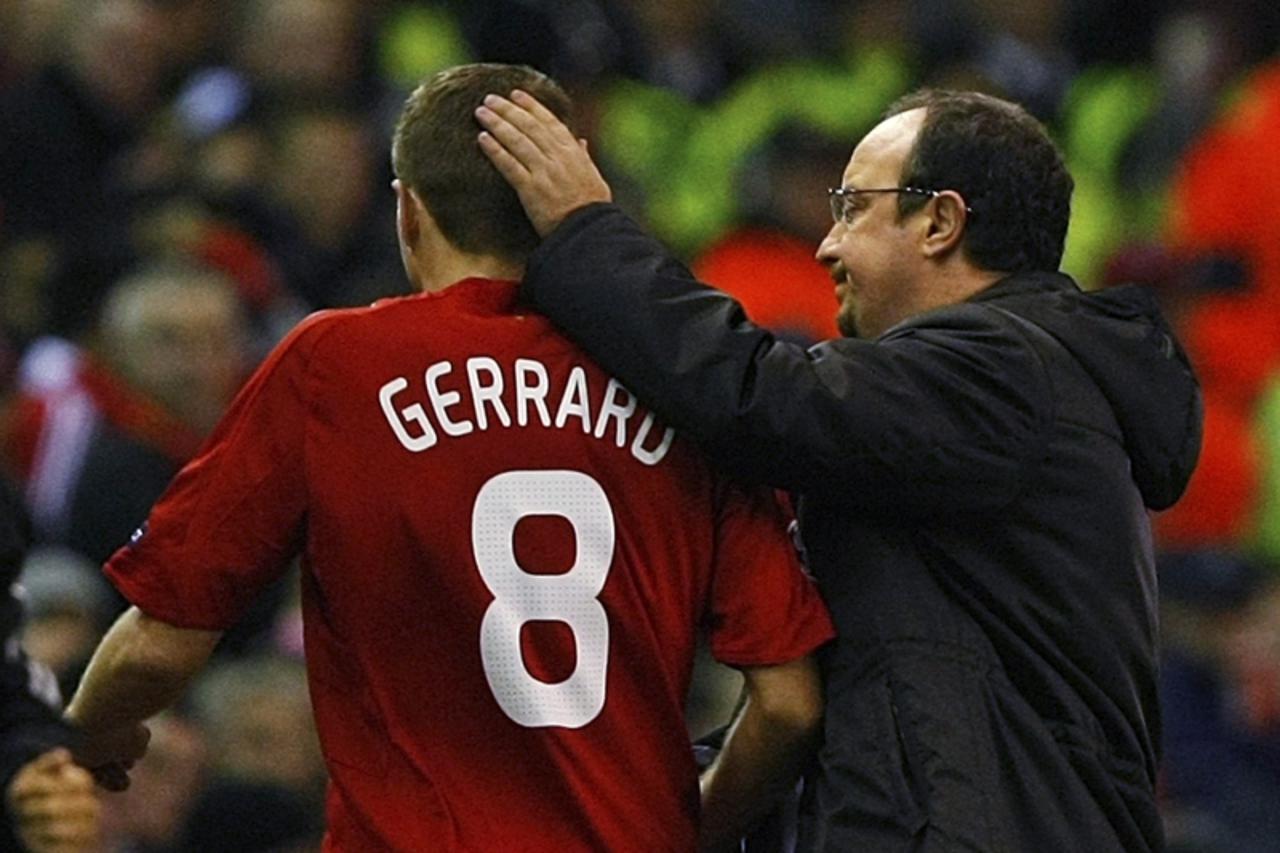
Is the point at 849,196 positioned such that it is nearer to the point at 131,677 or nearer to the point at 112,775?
the point at 131,677

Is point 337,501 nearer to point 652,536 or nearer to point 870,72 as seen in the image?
point 652,536

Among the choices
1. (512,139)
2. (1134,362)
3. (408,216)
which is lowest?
(1134,362)

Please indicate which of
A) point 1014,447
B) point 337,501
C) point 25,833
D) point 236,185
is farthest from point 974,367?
point 236,185

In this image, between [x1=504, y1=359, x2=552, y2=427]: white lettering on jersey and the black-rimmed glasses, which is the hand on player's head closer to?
[x1=504, y1=359, x2=552, y2=427]: white lettering on jersey

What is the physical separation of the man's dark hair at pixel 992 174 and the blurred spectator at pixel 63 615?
106 inches

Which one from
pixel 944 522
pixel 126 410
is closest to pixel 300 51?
pixel 126 410

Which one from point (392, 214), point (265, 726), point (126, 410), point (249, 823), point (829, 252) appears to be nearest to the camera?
point (829, 252)

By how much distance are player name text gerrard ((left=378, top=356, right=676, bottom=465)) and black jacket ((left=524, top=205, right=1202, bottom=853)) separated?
55 millimetres

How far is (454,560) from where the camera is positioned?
392 centimetres

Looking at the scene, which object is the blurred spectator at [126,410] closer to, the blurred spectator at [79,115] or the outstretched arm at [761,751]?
the blurred spectator at [79,115]

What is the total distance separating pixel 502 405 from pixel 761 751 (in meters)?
0.59

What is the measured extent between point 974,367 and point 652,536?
48 cm

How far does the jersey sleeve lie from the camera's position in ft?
12.9

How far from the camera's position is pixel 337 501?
12.9 ft
